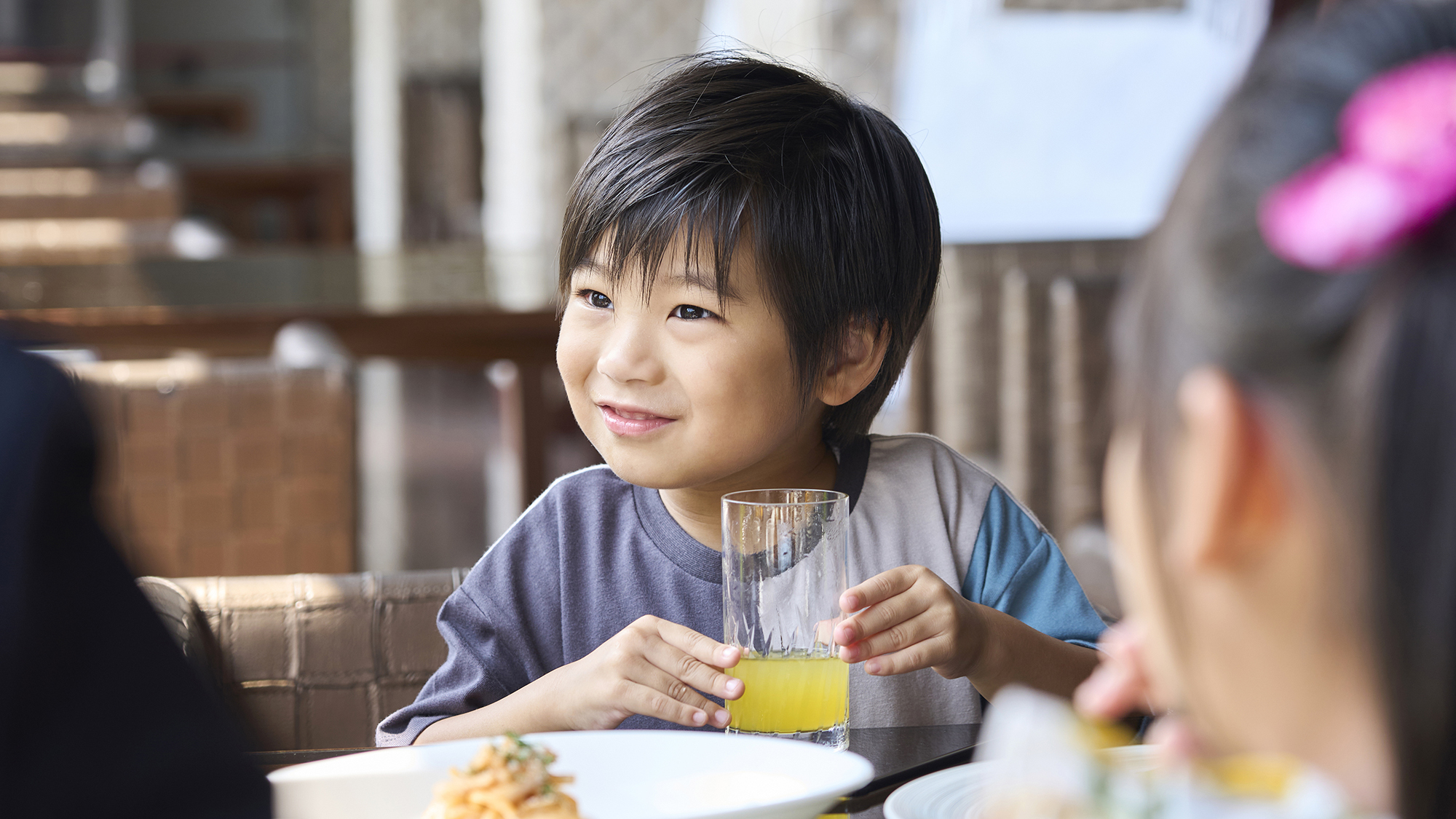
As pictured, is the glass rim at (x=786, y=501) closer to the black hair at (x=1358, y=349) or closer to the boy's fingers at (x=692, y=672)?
the boy's fingers at (x=692, y=672)

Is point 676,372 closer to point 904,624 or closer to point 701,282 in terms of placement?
point 701,282

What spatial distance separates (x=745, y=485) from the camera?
1.08 meters

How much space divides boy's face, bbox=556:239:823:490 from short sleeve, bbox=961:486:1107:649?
0.22 meters

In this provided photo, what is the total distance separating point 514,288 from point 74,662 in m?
2.22

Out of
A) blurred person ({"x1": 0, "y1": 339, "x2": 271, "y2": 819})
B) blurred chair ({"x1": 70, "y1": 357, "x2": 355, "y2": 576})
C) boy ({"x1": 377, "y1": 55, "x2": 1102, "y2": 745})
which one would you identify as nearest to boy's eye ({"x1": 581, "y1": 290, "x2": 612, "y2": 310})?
boy ({"x1": 377, "y1": 55, "x2": 1102, "y2": 745})

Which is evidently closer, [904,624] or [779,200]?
[904,624]

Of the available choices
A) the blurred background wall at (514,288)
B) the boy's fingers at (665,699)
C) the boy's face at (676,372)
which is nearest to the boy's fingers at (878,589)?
the boy's fingers at (665,699)

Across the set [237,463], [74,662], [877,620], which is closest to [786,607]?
[877,620]

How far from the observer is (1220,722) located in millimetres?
370

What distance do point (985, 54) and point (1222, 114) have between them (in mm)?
3215

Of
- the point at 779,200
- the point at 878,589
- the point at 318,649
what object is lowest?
A: the point at 318,649

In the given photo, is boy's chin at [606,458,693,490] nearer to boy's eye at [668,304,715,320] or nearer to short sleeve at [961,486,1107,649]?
boy's eye at [668,304,715,320]

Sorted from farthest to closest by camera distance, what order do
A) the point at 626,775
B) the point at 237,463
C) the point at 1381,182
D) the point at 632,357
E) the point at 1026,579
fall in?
the point at 237,463
the point at 1026,579
the point at 632,357
the point at 626,775
the point at 1381,182

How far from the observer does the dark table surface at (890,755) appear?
0.69m
